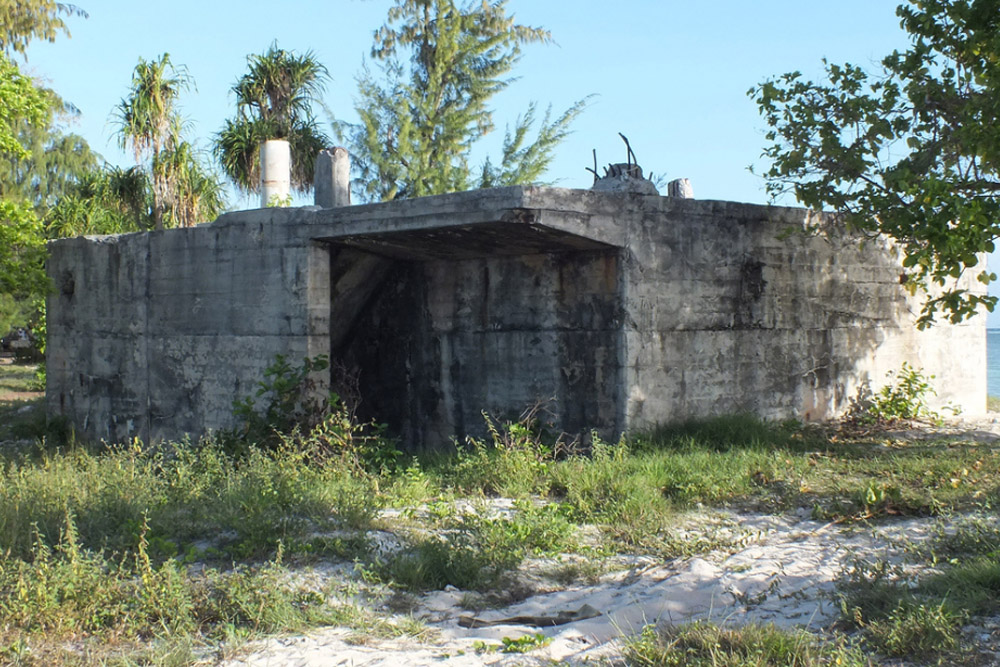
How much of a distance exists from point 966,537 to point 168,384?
815cm

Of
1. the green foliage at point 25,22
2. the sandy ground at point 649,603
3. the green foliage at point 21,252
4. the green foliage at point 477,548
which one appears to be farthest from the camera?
the green foliage at point 25,22

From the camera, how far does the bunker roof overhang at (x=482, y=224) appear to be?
766 centimetres

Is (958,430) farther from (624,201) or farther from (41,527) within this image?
(41,527)

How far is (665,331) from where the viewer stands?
8531mm

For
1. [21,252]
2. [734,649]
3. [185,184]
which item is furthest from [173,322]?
[185,184]

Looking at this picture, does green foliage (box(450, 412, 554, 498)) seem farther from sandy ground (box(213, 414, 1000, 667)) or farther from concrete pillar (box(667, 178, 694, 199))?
concrete pillar (box(667, 178, 694, 199))

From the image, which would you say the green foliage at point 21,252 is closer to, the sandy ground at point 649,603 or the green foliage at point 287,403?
the green foliage at point 287,403

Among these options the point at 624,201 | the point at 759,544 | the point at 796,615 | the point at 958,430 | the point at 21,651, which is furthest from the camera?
the point at 958,430

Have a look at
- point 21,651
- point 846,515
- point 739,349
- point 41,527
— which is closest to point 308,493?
point 41,527

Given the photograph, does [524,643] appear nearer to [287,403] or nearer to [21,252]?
[287,403]

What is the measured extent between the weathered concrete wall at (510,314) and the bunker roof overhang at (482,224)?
0.02 metres

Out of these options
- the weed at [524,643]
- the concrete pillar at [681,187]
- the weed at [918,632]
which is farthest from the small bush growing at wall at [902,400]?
the weed at [524,643]

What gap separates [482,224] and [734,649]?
4804 mm

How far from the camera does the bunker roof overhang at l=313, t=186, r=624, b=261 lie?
25.1 feet
